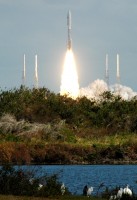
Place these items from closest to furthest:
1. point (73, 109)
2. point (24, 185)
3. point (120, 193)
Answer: point (24, 185) → point (120, 193) → point (73, 109)

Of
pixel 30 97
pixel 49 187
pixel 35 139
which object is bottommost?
pixel 49 187

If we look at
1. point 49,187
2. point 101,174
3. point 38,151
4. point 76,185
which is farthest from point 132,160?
point 49,187

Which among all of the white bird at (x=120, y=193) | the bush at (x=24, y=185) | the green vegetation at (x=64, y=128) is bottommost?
the white bird at (x=120, y=193)

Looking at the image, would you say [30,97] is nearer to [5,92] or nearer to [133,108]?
[5,92]

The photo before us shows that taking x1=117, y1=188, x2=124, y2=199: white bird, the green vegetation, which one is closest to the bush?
x1=117, y1=188, x2=124, y2=199: white bird

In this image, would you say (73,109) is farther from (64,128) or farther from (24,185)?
(24,185)

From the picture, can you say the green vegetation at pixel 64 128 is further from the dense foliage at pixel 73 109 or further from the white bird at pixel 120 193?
the white bird at pixel 120 193

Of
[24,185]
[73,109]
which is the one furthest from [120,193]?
[73,109]

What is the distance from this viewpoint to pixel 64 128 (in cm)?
11200

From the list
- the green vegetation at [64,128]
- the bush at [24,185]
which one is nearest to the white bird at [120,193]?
the bush at [24,185]

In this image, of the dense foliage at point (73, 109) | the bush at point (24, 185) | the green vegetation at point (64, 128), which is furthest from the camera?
the dense foliage at point (73, 109)

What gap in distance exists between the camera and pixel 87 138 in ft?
369

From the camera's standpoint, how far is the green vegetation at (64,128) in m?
98.8

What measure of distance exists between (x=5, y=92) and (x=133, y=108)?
21.0 meters
